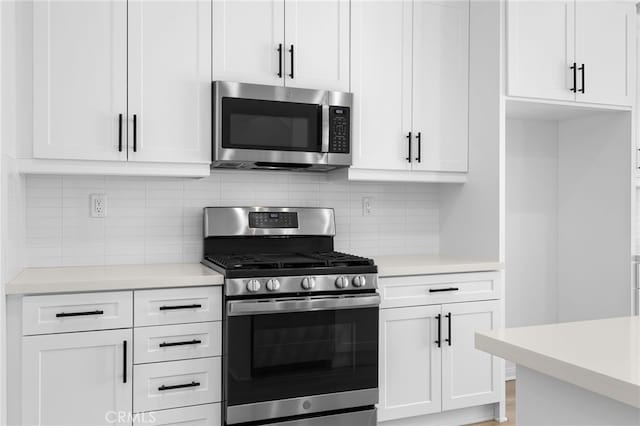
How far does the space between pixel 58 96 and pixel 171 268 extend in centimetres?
94

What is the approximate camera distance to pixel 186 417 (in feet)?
7.98

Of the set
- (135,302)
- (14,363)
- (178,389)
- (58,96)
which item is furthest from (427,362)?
(58,96)

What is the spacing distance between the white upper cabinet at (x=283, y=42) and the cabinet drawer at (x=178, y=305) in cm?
107

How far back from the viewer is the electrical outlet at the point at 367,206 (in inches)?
135

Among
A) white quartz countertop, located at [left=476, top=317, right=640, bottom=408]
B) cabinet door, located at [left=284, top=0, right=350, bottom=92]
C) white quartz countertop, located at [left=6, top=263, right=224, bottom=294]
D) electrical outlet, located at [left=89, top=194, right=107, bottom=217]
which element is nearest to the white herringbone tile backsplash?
electrical outlet, located at [left=89, top=194, right=107, bottom=217]

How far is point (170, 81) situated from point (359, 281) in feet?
4.35

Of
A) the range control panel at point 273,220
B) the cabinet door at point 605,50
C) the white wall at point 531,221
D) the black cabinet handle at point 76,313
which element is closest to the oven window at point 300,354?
the black cabinet handle at point 76,313

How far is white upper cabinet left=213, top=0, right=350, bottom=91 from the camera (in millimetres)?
2779

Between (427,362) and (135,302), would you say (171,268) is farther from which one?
(427,362)

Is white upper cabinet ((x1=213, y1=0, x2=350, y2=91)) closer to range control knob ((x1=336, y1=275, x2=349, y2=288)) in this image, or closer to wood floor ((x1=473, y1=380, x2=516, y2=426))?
range control knob ((x1=336, y1=275, x2=349, y2=288))

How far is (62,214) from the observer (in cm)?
280

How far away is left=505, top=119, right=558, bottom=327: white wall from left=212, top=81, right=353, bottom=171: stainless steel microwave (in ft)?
4.69

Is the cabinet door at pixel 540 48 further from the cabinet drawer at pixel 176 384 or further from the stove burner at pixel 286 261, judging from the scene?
the cabinet drawer at pixel 176 384

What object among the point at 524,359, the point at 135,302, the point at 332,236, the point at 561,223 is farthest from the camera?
the point at 561,223
